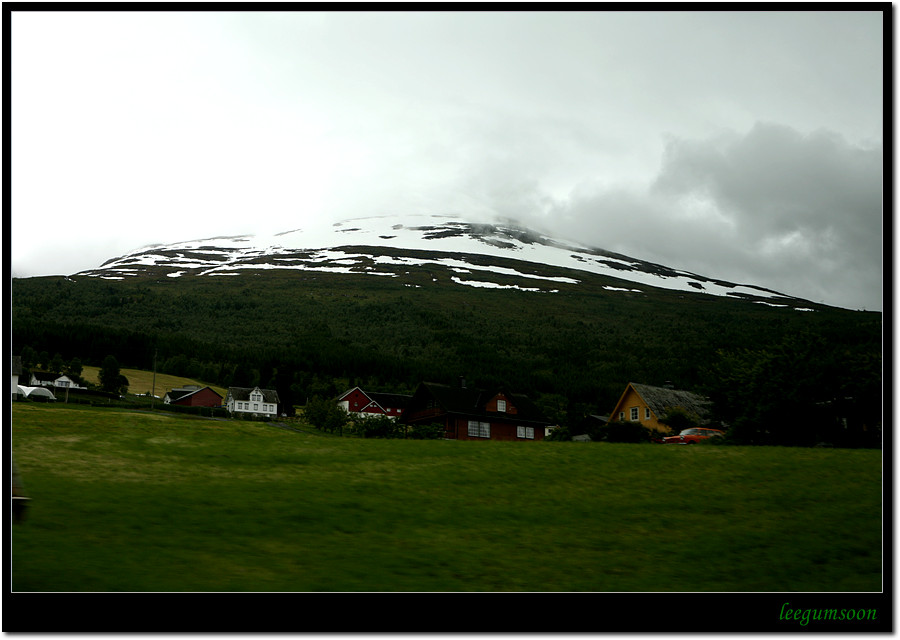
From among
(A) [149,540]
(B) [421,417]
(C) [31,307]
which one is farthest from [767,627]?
(C) [31,307]

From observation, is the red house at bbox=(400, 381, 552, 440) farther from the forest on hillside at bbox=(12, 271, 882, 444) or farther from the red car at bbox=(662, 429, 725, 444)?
the red car at bbox=(662, 429, 725, 444)

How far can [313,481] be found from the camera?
42.7 feet

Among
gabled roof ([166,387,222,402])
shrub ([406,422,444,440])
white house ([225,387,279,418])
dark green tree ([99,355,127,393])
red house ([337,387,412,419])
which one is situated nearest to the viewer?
shrub ([406,422,444,440])

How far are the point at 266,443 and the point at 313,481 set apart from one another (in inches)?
226

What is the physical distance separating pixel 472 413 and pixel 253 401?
54.7ft

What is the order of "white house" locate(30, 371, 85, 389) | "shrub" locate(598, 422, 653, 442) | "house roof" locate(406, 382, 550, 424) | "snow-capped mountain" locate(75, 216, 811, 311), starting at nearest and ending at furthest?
"shrub" locate(598, 422, 653, 442) < "white house" locate(30, 371, 85, 389) < "house roof" locate(406, 382, 550, 424) < "snow-capped mountain" locate(75, 216, 811, 311)

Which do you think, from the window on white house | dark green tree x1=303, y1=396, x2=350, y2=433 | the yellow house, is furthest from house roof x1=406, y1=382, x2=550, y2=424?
dark green tree x1=303, y1=396, x2=350, y2=433

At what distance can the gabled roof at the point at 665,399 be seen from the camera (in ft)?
142

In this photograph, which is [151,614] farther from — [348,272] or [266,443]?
[348,272]

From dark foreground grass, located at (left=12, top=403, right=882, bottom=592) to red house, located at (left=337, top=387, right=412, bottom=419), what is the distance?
3822 cm

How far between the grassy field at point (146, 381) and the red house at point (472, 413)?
1682 cm

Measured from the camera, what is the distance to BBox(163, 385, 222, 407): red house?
4978 cm

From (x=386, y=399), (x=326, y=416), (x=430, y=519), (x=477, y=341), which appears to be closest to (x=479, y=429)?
(x=386, y=399)

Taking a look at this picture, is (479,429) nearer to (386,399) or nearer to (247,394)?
(386,399)
